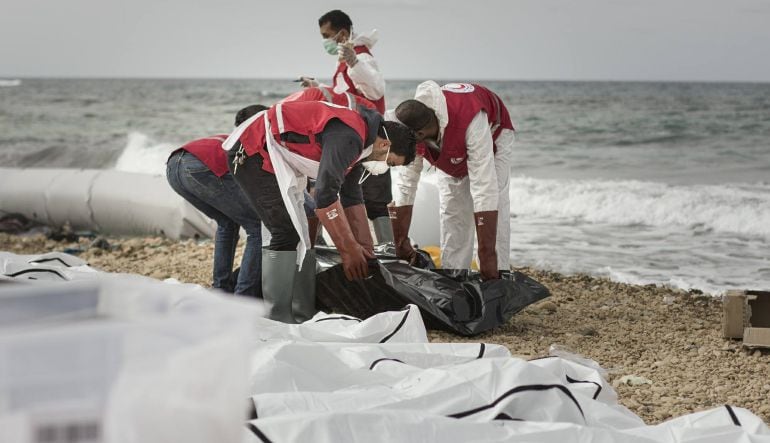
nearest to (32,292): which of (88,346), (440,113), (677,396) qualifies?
(88,346)

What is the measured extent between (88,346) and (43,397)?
2.8 inches

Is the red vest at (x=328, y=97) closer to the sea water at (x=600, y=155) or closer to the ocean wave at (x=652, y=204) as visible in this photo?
the sea water at (x=600, y=155)

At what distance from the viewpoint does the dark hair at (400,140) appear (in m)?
3.83

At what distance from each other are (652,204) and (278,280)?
742 cm

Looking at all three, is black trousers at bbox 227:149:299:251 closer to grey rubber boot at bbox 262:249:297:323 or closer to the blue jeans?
grey rubber boot at bbox 262:249:297:323

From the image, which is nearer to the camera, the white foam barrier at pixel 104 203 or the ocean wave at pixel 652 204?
the white foam barrier at pixel 104 203

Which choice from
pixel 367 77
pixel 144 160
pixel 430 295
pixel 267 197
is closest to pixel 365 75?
pixel 367 77

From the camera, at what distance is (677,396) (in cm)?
341

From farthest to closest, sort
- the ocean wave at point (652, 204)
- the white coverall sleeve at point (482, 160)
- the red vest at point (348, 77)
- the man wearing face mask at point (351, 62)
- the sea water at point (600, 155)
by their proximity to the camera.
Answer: the ocean wave at point (652, 204)
the sea water at point (600, 155)
the red vest at point (348, 77)
the man wearing face mask at point (351, 62)
the white coverall sleeve at point (482, 160)

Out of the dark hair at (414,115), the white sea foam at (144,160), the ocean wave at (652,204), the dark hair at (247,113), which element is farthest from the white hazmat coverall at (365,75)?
the white sea foam at (144,160)

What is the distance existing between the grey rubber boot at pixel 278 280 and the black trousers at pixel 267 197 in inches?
1.6

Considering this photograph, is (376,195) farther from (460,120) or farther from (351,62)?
(460,120)

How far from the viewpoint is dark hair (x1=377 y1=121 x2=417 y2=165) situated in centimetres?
383

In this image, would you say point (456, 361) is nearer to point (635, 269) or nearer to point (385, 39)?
point (635, 269)
